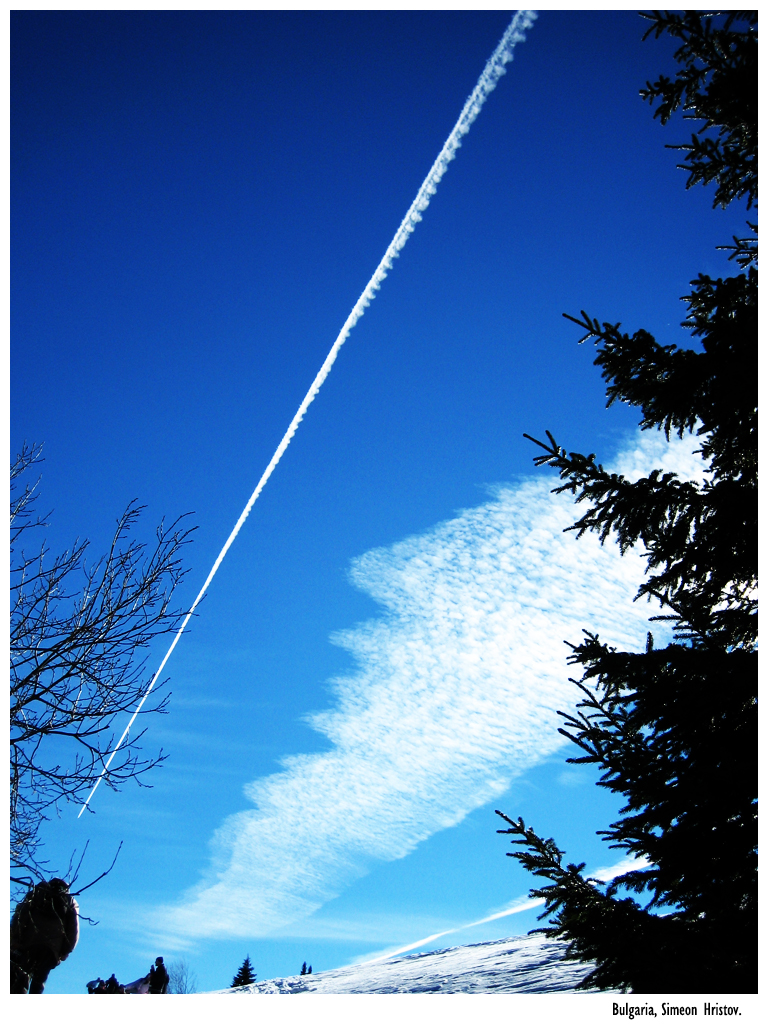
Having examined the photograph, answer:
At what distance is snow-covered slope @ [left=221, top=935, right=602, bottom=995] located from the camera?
12.7 m

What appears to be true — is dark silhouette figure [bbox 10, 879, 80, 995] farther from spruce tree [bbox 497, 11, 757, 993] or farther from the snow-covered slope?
the snow-covered slope

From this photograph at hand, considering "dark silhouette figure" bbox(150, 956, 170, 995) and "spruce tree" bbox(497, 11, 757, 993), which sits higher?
"spruce tree" bbox(497, 11, 757, 993)

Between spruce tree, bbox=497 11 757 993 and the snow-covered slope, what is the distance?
27.9ft

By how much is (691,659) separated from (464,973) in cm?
1542

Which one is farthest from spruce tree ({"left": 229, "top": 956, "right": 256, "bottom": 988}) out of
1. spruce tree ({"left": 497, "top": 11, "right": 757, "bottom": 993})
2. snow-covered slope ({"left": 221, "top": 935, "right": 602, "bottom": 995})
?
spruce tree ({"left": 497, "top": 11, "right": 757, "bottom": 993})

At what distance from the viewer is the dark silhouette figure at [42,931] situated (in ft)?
22.9

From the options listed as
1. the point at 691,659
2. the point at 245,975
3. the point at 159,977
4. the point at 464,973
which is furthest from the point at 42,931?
the point at 245,975

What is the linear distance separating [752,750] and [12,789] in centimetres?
696

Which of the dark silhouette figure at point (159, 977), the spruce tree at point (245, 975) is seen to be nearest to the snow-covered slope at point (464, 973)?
the dark silhouette figure at point (159, 977)

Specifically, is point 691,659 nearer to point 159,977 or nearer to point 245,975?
point 159,977

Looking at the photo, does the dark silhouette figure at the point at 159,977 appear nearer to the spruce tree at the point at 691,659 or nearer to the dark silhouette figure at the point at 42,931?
the dark silhouette figure at the point at 42,931

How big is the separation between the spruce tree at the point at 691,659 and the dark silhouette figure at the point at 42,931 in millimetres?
5689
